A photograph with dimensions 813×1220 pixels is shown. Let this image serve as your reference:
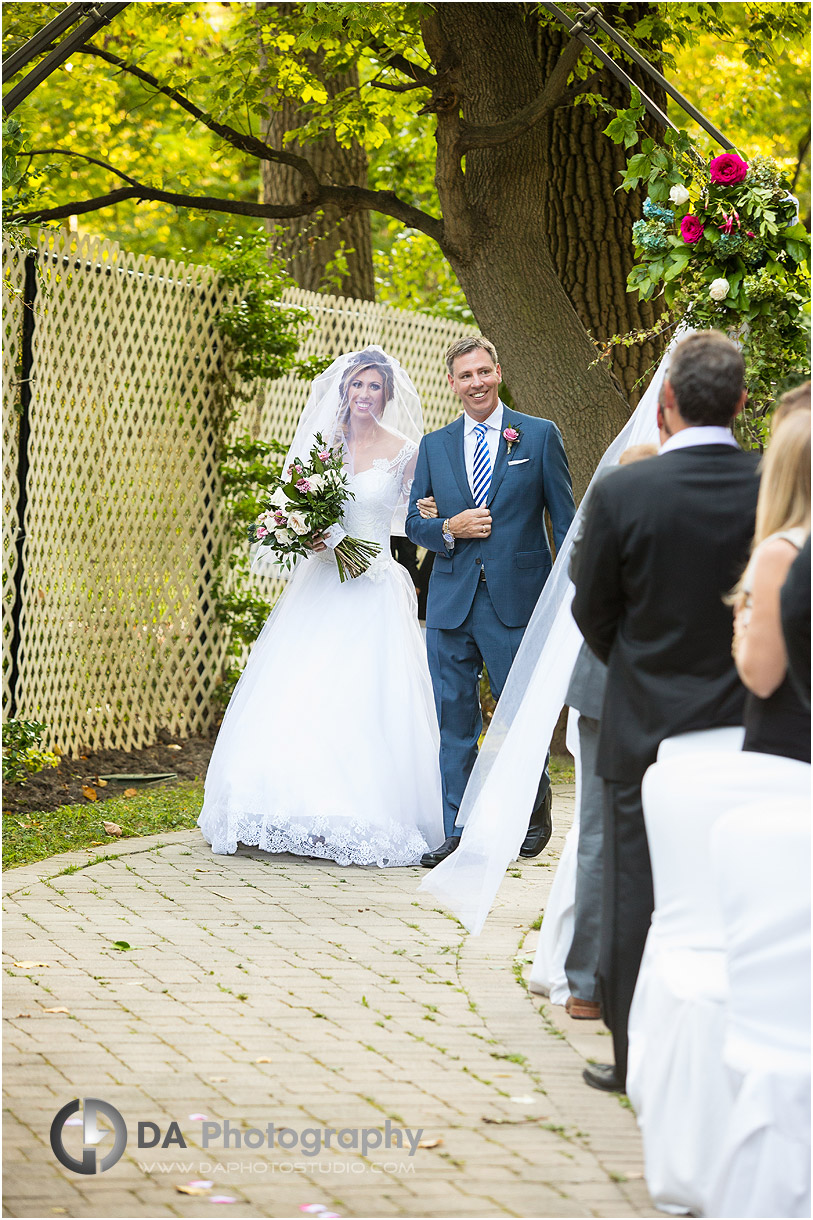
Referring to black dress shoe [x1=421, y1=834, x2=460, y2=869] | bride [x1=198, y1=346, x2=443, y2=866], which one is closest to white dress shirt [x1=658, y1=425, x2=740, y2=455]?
black dress shoe [x1=421, y1=834, x2=460, y2=869]

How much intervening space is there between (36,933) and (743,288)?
353 cm

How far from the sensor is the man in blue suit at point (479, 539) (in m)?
6.29

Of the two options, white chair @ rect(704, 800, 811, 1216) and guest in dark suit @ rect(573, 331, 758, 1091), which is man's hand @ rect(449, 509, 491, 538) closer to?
guest in dark suit @ rect(573, 331, 758, 1091)

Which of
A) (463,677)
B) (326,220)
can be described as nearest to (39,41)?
(463,677)

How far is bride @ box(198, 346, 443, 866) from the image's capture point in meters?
6.27

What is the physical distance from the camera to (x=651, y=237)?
5105 millimetres

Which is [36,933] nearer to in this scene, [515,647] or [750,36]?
[515,647]

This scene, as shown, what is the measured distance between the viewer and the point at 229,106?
9047 millimetres

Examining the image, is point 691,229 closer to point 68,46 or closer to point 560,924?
point 560,924

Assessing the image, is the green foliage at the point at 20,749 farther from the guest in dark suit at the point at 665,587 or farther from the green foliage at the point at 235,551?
the guest in dark suit at the point at 665,587

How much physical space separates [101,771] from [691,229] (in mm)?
5034

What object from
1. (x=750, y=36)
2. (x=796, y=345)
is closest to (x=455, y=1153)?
(x=796, y=345)

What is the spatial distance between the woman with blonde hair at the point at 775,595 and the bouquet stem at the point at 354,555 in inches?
141

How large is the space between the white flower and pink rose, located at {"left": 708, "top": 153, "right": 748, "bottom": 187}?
256 cm
